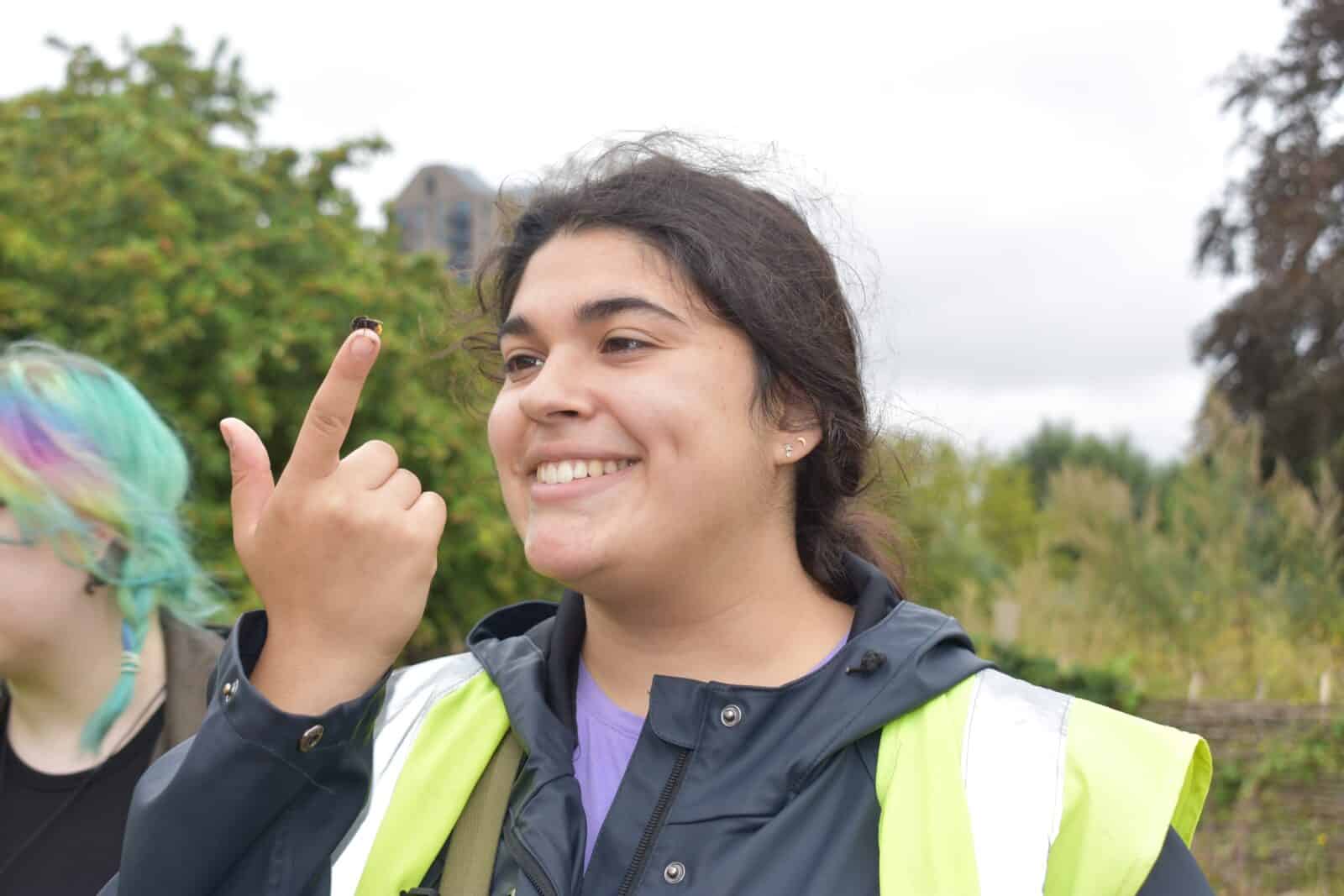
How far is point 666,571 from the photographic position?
6.17 ft

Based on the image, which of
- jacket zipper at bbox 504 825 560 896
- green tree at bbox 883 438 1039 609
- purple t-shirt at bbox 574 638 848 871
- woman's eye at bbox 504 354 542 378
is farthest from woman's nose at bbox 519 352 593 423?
green tree at bbox 883 438 1039 609

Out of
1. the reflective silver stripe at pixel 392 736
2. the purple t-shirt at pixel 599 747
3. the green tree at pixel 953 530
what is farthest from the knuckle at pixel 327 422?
the green tree at pixel 953 530

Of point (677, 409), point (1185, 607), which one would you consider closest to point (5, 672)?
point (677, 409)

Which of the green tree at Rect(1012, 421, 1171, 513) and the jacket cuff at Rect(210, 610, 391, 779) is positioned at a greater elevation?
the jacket cuff at Rect(210, 610, 391, 779)

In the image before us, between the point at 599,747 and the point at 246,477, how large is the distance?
0.72 meters

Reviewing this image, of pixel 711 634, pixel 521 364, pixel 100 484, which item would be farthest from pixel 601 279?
pixel 100 484

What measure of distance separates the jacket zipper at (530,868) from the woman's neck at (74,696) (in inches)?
48.2

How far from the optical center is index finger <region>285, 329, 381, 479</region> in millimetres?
1352

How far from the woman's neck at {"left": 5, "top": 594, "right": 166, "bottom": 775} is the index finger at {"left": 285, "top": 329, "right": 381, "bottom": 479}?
1.51 m

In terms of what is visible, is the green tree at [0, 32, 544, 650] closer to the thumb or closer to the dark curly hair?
the dark curly hair

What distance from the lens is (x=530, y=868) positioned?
5.57ft

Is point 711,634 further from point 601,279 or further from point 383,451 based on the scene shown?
point 383,451

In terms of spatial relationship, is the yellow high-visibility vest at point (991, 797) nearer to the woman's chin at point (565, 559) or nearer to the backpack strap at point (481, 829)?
the backpack strap at point (481, 829)

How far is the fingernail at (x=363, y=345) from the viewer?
4.43ft
